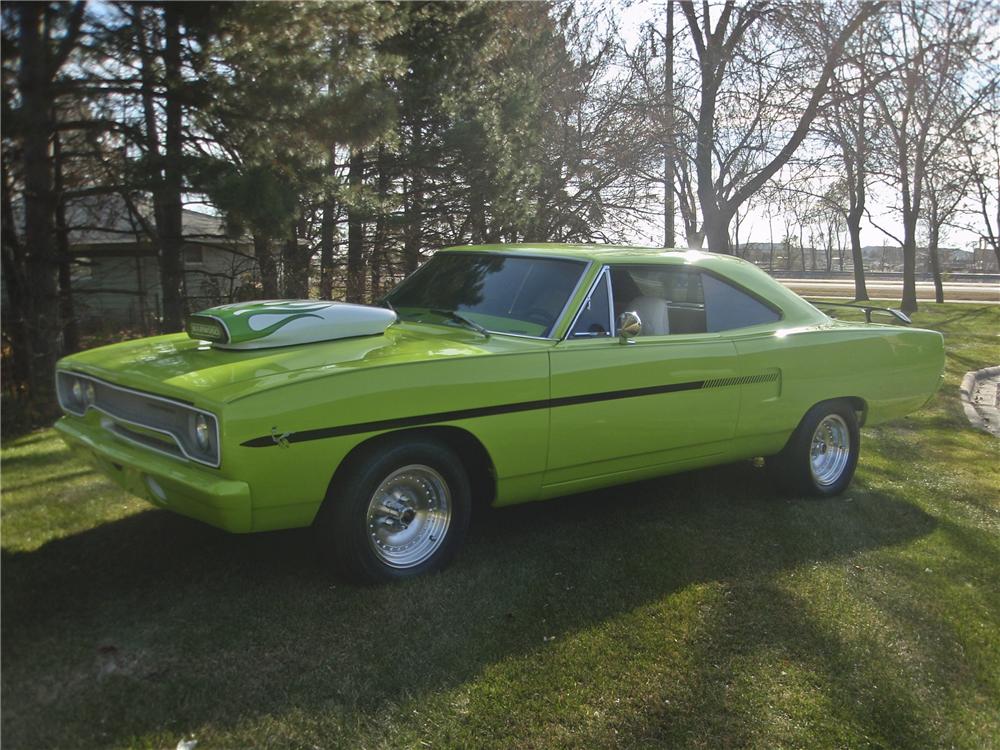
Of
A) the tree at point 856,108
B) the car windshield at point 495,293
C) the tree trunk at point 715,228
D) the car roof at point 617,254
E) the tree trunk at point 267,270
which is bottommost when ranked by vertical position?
the car windshield at point 495,293

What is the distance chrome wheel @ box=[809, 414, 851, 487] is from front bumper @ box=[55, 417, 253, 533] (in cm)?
389

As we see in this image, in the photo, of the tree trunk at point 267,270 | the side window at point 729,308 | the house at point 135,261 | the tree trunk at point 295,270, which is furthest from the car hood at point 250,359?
the tree trunk at point 295,270

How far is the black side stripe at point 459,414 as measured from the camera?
3.38m

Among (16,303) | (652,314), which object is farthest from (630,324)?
(16,303)

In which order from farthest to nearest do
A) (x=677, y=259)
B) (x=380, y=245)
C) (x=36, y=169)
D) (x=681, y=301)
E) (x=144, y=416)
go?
(x=380, y=245) → (x=36, y=169) → (x=677, y=259) → (x=681, y=301) → (x=144, y=416)

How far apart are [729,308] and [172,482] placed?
3.43 metres

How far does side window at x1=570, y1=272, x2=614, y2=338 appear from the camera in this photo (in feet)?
14.7

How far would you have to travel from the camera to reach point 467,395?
387 cm

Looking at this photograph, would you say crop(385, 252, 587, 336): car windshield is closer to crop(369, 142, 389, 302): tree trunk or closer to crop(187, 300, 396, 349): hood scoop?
crop(187, 300, 396, 349): hood scoop

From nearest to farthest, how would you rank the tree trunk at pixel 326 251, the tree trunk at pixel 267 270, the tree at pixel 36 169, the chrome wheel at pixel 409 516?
the chrome wheel at pixel 409 516
the tree at pixel 36 169
the tree trunk at pixel 267 270
the tree trunk at pixel 326 251

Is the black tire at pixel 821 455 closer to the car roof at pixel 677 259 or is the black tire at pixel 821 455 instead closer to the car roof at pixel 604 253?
the car roof at pixel 677 259

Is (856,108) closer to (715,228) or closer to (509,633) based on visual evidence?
(715,228)

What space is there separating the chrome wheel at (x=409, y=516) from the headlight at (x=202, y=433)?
30.3 inches

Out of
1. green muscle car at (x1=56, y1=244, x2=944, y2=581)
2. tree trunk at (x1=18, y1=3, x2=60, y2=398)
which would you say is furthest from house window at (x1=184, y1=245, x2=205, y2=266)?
green muscle car at (x1=56, y1=244, x2=944, y2=581)
